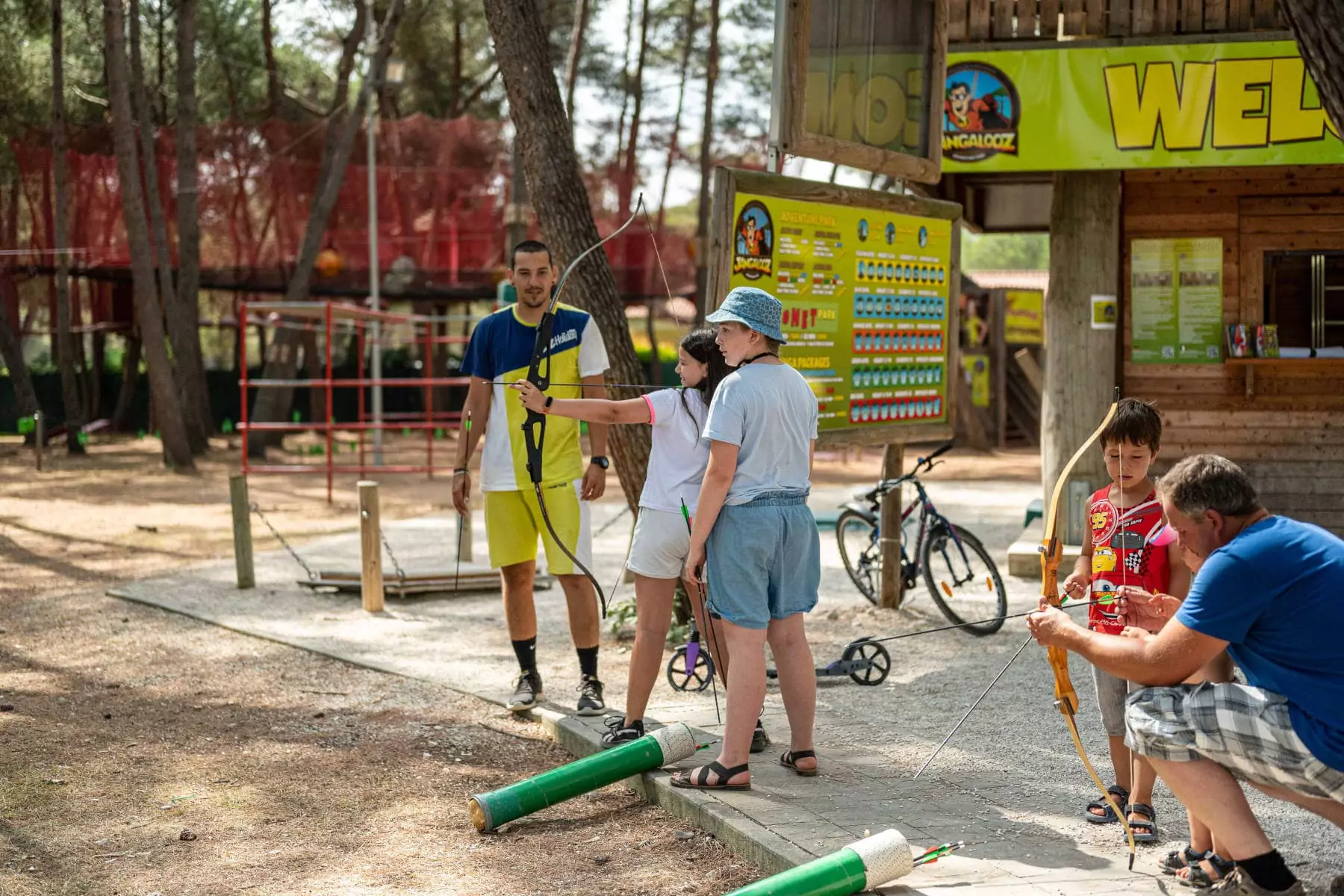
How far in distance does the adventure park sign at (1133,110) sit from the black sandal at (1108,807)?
Result: 218 inches

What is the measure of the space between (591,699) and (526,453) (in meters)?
1.02

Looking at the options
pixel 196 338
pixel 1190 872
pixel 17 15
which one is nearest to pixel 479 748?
pixel 1190 872

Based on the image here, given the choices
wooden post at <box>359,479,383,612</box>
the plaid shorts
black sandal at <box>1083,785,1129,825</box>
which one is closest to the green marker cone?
the plaid shorts

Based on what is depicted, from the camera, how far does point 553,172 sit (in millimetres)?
7699

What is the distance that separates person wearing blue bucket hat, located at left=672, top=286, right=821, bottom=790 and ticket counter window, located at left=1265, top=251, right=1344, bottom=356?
248 inches

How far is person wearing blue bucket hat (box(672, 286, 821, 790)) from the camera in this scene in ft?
14.9

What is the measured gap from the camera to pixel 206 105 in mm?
31375

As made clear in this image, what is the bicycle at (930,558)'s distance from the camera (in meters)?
8.11

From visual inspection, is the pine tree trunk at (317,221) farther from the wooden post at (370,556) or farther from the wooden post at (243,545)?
the wooden post at (370,556)

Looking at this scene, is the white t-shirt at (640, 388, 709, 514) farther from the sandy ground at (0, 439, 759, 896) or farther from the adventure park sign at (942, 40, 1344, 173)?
the adventure park sign at (942, 40, 1344, 173)

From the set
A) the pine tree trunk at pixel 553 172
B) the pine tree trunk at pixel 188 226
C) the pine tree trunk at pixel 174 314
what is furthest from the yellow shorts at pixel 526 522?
the pine tree trunk at pixel 188 226

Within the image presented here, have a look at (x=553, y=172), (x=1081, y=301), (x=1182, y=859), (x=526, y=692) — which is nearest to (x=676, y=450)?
(x=526, y=692)

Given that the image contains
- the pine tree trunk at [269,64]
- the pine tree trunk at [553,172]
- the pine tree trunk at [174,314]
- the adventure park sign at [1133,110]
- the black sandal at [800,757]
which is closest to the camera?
the black sandal at [800,757]

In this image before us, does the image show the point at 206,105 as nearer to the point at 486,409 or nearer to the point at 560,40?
the point at 560,40
